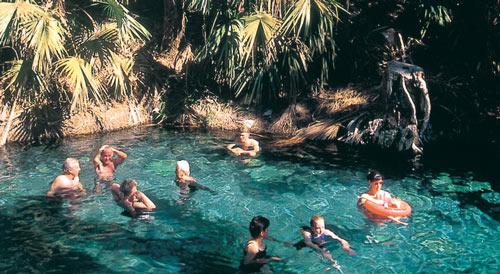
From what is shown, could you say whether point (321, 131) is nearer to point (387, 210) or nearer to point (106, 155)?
point (387, 210)

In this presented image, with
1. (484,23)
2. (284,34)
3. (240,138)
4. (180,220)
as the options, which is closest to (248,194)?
(180,220)

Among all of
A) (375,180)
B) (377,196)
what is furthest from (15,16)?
(377,196)

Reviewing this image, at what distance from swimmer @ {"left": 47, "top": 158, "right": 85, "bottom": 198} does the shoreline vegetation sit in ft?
9.30

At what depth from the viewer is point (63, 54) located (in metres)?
14.0

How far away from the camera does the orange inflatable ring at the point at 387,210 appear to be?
9516 millimetres

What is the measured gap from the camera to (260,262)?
8078mm

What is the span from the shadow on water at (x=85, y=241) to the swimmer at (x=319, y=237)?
3.70ft

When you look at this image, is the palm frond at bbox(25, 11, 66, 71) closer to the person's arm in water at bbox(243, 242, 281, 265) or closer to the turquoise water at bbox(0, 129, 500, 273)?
the turquoise water at bbox(0, 129, 500, 273)

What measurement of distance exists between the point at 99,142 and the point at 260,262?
306 inches

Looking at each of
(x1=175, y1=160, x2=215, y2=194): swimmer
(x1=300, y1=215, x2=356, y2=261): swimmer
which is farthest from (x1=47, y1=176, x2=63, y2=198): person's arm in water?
(x1=300, y1=215, x2=356, y2=261): swimmer

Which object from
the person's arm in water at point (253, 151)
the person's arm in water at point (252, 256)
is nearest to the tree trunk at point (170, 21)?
the person's arm in water at point (253, 151)

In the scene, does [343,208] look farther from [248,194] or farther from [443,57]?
[443,57]

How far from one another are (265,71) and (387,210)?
6477 mm

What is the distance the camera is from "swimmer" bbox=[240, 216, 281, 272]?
7969 millimetres
